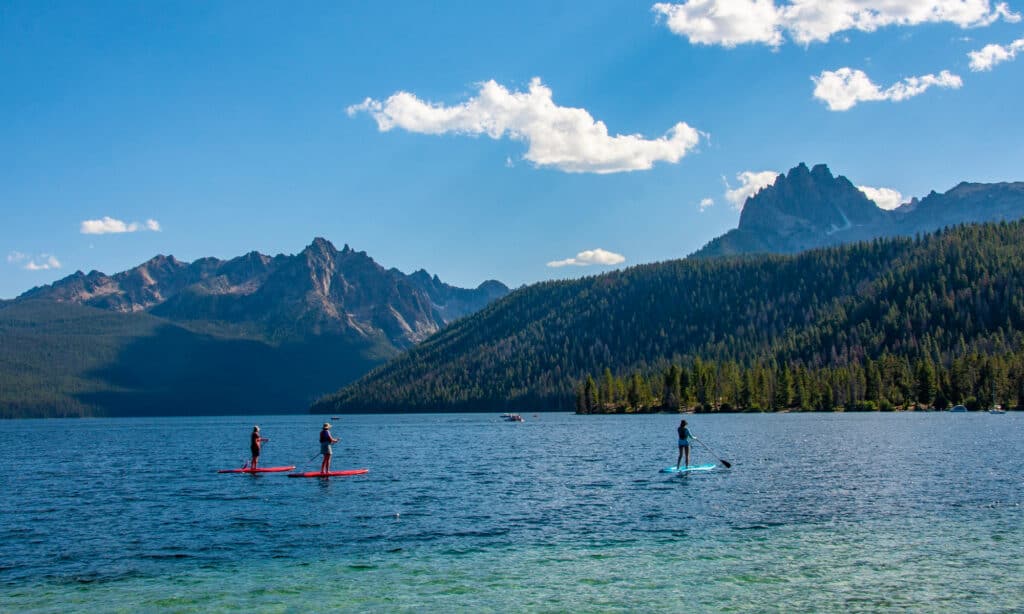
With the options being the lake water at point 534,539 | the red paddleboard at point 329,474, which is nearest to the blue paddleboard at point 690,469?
the lake water at point 534,539

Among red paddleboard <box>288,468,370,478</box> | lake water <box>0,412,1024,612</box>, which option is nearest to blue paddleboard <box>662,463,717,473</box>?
lake water <box>0,412,1024,612</box>

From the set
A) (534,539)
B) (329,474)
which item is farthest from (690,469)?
(534,539)

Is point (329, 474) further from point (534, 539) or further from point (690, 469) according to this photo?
point (534, 539)

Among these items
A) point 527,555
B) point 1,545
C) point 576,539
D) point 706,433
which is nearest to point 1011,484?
point 576,539

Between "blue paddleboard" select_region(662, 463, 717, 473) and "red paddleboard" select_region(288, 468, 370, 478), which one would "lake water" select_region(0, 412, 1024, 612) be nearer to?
"blue paddleboard" select_region(662, 463, 717, 473)

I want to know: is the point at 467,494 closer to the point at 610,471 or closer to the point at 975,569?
the point at 610,471

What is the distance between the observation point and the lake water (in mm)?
32531

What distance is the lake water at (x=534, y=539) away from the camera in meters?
32.5

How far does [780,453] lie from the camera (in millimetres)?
95312

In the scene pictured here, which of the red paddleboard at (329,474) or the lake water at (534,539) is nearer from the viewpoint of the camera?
the lake water at (534,539)

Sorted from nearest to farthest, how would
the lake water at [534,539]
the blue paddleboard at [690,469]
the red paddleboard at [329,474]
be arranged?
the lake water at [534,539]
the blue paddleboard at [690,469]
the red paddleboard at [329,474]

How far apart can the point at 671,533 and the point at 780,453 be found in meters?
54.9

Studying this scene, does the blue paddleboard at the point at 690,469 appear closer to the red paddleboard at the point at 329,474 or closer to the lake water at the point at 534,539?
the lake water at the point at 534,539

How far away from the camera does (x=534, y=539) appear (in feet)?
145
